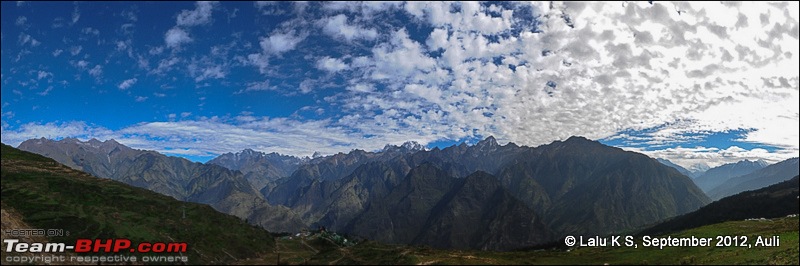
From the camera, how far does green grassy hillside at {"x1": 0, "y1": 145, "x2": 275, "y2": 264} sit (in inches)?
4813

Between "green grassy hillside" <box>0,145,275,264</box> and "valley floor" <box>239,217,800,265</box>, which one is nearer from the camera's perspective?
"valley floor" <box>239,217,800,265</box>

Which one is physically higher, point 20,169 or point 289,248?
point 20,169

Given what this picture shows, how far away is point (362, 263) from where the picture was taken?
351 feet

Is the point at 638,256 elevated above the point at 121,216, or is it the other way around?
the point at 121,216

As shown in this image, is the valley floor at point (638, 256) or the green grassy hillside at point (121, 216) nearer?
the valley floor at point (638, 256)

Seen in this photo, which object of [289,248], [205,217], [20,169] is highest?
[20,169]

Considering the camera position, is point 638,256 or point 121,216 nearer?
point 638,256

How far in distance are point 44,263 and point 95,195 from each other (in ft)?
192

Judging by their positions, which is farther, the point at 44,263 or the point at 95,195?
the point at 95,195

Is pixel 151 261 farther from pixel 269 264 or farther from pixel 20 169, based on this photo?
pixel 20 169

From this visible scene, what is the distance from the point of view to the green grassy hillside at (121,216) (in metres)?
122

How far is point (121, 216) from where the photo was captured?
134875mm

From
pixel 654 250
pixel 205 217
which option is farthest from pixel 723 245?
pixel 205 217

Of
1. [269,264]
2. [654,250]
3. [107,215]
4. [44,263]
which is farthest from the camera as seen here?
[107,215]
